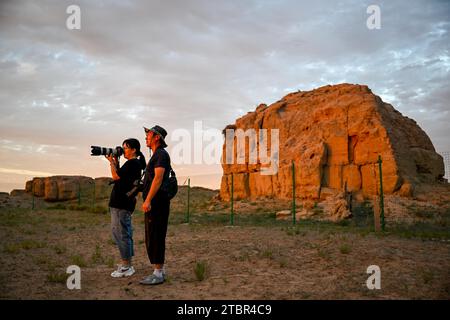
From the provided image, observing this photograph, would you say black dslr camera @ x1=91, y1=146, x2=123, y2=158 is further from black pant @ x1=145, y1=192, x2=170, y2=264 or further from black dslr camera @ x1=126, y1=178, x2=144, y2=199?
black pant @ x1=145, y1=192, x2=170, y2=264

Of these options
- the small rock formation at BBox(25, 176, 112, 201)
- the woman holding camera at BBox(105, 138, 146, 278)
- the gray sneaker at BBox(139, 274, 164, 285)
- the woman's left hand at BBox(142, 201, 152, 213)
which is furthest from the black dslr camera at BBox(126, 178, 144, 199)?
the small rock formation at BBox(25, 176, 112, 201)

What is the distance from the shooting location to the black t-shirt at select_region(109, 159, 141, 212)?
17.2ft

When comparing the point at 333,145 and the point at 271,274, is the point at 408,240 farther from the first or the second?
the point at 333,145

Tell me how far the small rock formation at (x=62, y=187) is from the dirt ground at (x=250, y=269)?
36.4 metres

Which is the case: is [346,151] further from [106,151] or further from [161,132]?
[106,151]

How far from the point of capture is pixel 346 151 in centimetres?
2214

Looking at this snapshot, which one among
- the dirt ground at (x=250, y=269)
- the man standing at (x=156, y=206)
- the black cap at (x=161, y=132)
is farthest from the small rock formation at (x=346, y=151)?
the man standing at (x=156, y=206)

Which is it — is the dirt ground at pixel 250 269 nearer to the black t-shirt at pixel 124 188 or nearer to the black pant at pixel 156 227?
the black pant at pixel 156 227

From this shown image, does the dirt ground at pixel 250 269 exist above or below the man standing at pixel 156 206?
below

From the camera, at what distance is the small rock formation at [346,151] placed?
20.8m

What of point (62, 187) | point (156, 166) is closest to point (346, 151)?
point (156, 166)

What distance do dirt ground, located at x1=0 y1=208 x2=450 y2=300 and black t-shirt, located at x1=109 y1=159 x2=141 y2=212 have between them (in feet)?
3.93
